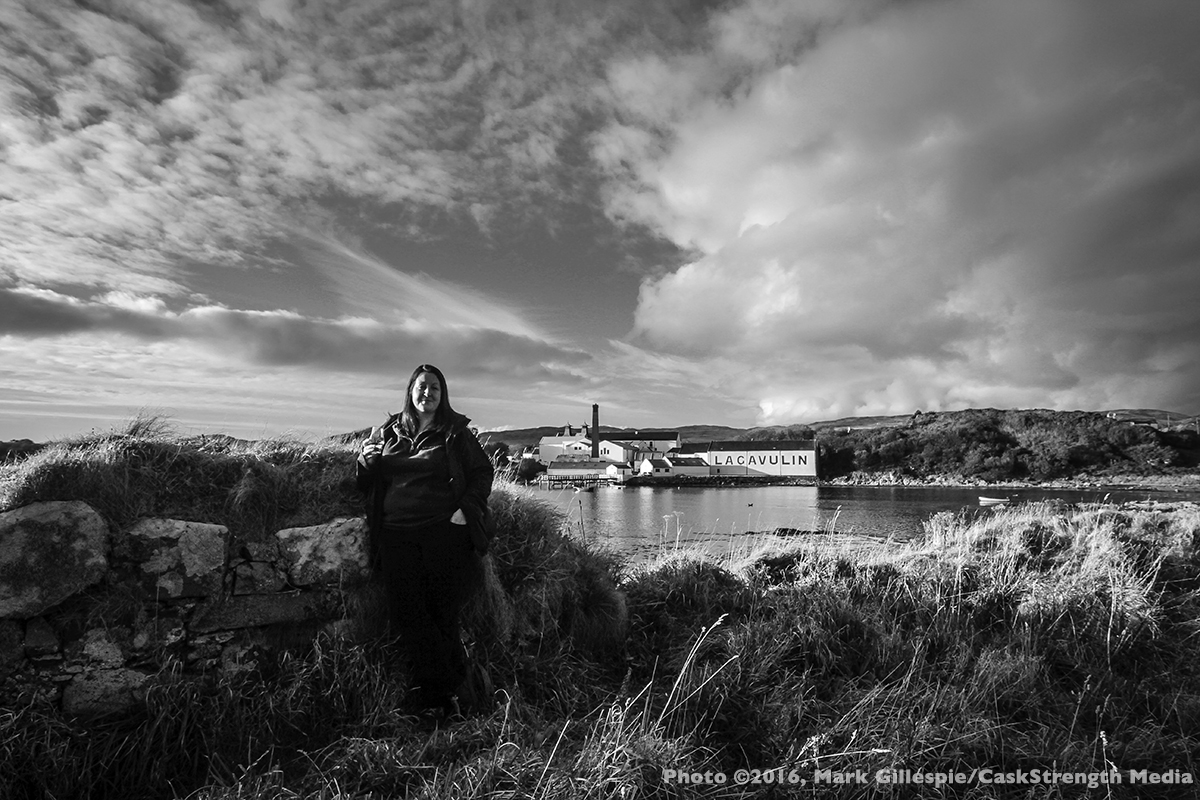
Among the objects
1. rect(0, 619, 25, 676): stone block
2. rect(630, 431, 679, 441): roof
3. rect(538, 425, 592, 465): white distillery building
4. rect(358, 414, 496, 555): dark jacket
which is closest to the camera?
rect(0, 619, 25, 676): stone block

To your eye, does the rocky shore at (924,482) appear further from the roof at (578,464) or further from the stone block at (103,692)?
the stone block at (103,692)

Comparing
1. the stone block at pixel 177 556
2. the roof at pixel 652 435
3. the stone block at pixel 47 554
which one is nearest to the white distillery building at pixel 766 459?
the roof at pixel 652 435

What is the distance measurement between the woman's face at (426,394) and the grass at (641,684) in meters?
1.02

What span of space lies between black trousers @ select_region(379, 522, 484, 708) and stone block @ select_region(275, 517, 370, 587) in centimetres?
28

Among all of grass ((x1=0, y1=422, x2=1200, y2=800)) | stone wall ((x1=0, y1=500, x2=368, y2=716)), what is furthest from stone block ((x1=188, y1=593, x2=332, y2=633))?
grass ((x1=0, y1=422, x2=1200, y2=800))

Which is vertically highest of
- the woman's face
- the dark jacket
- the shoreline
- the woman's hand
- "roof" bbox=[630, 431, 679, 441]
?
"roof" bbox=[630, 431, 679, 441]

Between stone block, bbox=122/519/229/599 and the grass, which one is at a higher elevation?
stone block, bbox=122/519/229/599

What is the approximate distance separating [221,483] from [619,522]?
28.5 meters

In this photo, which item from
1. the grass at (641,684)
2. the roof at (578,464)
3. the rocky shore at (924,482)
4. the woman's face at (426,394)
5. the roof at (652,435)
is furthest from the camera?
the roof at (652,435)

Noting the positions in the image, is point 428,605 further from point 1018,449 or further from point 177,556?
point 1018,449

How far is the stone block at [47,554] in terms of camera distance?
340 cm

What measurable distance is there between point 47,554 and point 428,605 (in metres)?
2.16

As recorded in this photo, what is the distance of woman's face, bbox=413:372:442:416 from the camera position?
13.7ft

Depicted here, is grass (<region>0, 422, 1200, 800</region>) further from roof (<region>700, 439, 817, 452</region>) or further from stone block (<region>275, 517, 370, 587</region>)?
roof (<region>700, 439, 817, 452</region>)
